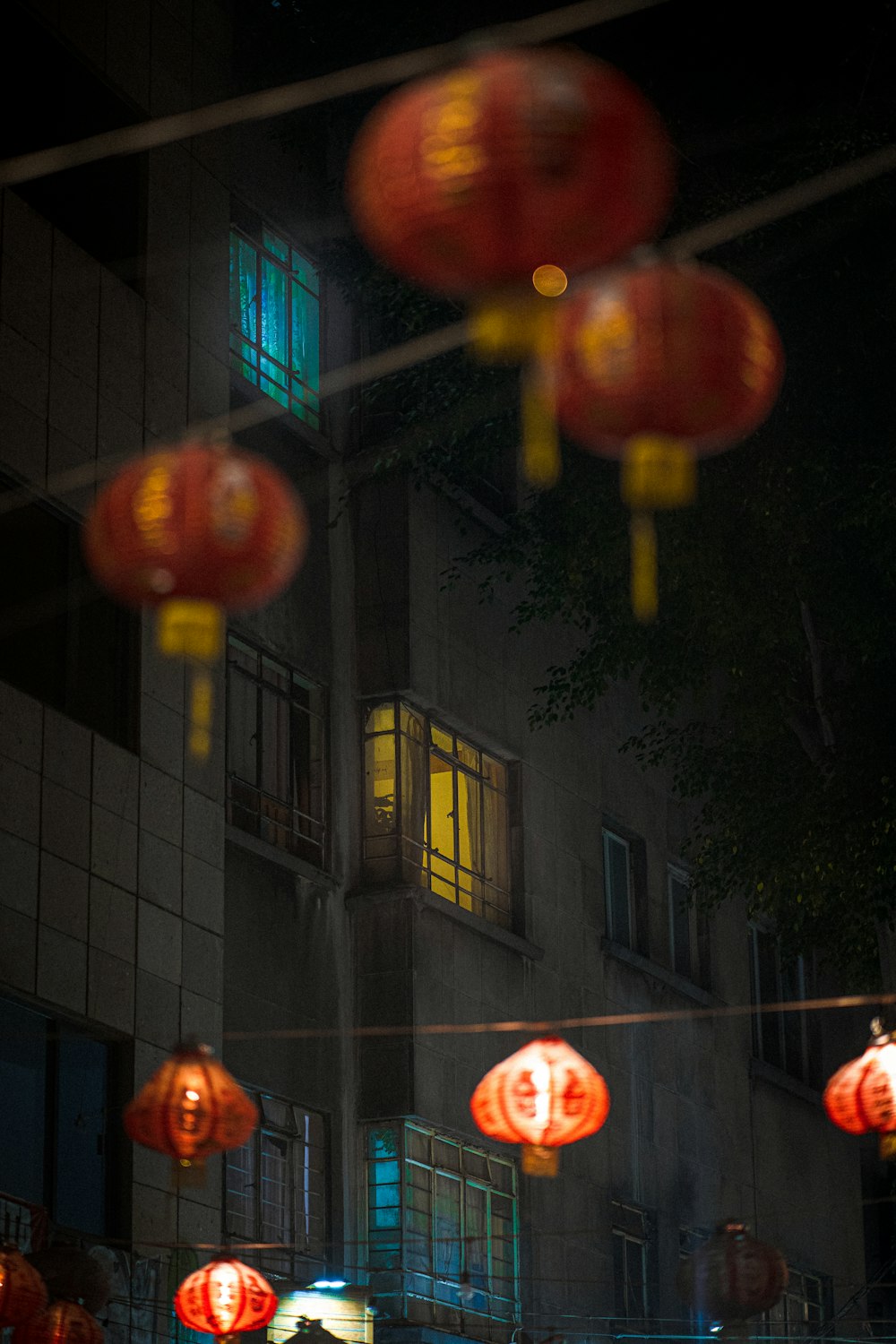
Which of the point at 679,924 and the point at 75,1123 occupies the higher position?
the point at 679,924

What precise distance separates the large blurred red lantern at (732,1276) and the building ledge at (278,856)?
4.93 metres

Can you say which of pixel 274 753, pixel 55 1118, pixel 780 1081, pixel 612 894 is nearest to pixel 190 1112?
pixel 55 1118

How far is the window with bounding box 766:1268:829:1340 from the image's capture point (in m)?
25.9

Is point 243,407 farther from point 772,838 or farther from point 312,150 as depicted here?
point 772,838

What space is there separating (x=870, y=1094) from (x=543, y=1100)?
2.14 m

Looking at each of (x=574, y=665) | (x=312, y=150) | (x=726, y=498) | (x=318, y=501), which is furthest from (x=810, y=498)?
(x=312, y=150)

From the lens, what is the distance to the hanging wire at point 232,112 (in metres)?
17.3

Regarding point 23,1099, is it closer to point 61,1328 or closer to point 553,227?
point 61,1328

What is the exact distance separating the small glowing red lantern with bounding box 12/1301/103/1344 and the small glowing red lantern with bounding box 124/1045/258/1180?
1296mm

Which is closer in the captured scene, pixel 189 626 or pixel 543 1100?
pixel 189 626

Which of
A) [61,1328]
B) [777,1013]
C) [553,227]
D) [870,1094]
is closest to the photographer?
[553,227]

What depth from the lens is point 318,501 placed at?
21.3 m

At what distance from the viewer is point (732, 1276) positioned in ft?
55.6

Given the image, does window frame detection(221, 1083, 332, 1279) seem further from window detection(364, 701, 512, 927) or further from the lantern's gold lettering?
the lantern's gold lettering
